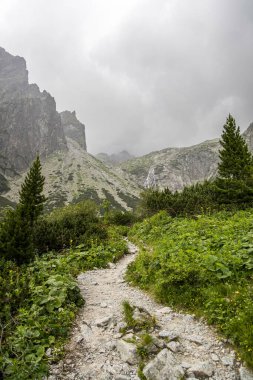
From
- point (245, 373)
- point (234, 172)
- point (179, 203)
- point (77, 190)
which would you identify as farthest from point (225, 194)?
point (77, 190)

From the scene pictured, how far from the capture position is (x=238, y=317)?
6590mm

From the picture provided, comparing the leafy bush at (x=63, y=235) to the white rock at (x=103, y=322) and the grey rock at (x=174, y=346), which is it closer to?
the white rock at (x=103, y=322)

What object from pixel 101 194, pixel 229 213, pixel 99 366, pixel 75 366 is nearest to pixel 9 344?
pixel 75 366

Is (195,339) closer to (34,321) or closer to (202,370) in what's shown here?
(202,370)

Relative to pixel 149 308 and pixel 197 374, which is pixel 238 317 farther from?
pixel 149 308

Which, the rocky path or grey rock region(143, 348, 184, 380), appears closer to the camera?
grey rock region(143, 348, 184, 380)

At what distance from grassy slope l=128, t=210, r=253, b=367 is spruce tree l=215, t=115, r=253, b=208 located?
12364mm

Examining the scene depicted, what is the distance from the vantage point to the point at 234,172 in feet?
106

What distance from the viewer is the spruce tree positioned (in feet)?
84.0

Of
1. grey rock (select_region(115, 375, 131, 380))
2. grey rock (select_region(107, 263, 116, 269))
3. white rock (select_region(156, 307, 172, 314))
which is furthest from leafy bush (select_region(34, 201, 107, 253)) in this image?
grey rock (select_region(115, 375, 131, 380))

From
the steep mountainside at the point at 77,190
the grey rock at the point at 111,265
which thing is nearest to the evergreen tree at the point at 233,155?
the grey rock at the point at 111,265

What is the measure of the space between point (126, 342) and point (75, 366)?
1.27 meters

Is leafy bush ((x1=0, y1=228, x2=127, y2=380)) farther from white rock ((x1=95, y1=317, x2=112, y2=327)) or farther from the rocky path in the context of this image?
white rock ((x1=95, y1=317, x2=112, y2=327))

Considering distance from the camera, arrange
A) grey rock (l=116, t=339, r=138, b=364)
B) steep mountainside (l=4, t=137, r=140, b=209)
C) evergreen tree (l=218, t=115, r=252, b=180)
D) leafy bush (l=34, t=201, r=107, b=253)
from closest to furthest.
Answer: grey rock (l=116, t=339, r=138, b=364) → leafy bush (l=34, t=201, r=107, b=253) → evergreen tree (l=218, t=115, r=252, b=180) → steep mountainside (l=4, t=137, r=140, b=209)
